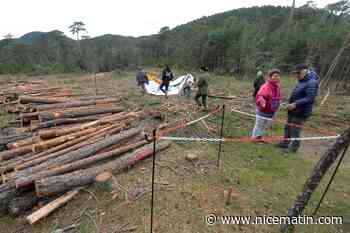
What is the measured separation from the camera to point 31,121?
6.19m

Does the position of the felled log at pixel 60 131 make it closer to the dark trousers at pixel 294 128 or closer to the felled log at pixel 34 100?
the felled log at pixel 34 100

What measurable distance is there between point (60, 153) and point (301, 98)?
17.5 ft

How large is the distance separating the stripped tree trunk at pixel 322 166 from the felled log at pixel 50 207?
340 centimetres

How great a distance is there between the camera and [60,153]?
4402mm

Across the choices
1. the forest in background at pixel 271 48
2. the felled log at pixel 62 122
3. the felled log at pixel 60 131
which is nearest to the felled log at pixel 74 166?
the felled log at pixel 60 131

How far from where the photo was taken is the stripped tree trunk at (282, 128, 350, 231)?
236 cm

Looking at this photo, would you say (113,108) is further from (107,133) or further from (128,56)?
(128,56)

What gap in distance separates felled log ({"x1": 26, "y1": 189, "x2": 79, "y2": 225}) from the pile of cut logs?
0.01 meters

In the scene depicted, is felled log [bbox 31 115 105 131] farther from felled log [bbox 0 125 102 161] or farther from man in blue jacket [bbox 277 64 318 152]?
man in blue jacket [bbox 277 64 318 152]

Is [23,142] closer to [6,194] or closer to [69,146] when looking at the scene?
[69,146]

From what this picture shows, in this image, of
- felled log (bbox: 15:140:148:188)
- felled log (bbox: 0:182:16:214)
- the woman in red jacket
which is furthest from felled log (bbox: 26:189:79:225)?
the woman in red jacket

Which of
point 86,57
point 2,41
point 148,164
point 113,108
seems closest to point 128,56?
point 86,57

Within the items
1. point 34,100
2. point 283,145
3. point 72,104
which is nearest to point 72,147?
point 72,104

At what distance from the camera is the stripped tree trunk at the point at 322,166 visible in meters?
2.36
